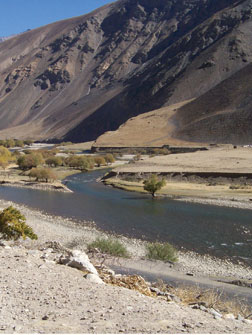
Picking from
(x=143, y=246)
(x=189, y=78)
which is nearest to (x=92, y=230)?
(x=143, y=246)

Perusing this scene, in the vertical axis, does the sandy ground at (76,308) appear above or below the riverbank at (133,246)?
above

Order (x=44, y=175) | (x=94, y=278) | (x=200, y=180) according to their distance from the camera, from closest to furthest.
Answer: (x=94, y=278)
(x=200, y=180)
(x=44, y=175)

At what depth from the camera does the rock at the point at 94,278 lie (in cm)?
1208

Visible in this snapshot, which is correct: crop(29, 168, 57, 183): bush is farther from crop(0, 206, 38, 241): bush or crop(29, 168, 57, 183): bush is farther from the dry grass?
the dry grass

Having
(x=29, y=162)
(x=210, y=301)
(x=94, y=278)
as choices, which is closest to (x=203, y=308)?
(x=210, y=301)

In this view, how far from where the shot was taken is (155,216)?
1435 inches

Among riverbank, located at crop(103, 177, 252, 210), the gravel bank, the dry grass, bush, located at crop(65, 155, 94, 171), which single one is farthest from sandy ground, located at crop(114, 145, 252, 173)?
the gravel bank

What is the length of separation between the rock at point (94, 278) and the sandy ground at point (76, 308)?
214 millimetres

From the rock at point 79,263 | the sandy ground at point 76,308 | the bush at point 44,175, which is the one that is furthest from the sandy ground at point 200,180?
the sandy ground at point 76,308

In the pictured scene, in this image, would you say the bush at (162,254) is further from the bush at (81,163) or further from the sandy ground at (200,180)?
the bush at (81,163)

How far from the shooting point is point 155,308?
9852mm

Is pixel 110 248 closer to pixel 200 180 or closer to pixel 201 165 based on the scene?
pixel 200 180

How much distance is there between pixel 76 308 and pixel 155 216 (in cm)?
2692

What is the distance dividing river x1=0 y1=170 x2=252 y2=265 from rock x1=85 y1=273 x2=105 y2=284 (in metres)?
13.1
